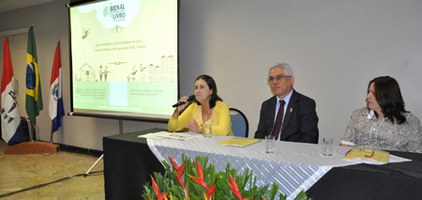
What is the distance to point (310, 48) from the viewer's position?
9.66 feet

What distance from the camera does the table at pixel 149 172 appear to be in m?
1.32

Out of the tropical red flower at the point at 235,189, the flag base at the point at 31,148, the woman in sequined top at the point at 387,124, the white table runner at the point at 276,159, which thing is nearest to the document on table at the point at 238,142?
the white table runner at the point at 276,159

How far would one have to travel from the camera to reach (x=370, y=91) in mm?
2141

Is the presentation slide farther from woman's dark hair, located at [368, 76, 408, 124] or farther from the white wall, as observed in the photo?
woman's dark hair, located at [368, 76, 408, 124]

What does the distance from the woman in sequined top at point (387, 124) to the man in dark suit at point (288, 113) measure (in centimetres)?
28

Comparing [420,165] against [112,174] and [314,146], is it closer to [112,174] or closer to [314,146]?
[314,146]

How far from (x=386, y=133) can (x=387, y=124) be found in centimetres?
6

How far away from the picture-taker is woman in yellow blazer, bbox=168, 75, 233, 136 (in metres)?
2.57

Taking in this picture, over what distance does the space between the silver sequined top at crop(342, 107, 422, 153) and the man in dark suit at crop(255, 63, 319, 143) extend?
0.27 metres

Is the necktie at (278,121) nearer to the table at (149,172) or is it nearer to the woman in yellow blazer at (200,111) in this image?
the woman in yellow blazer at (200,111)

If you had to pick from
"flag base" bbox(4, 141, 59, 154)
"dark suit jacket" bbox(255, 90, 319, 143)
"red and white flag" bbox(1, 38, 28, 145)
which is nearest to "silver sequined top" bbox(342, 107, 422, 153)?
"dark suit jacket" bbox(255, 90, 319, 143)

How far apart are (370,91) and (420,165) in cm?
81

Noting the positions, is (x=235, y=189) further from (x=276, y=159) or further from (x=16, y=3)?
(x=16, y=3)

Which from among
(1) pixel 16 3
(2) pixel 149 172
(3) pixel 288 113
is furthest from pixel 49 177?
(1) pixel 16 3
